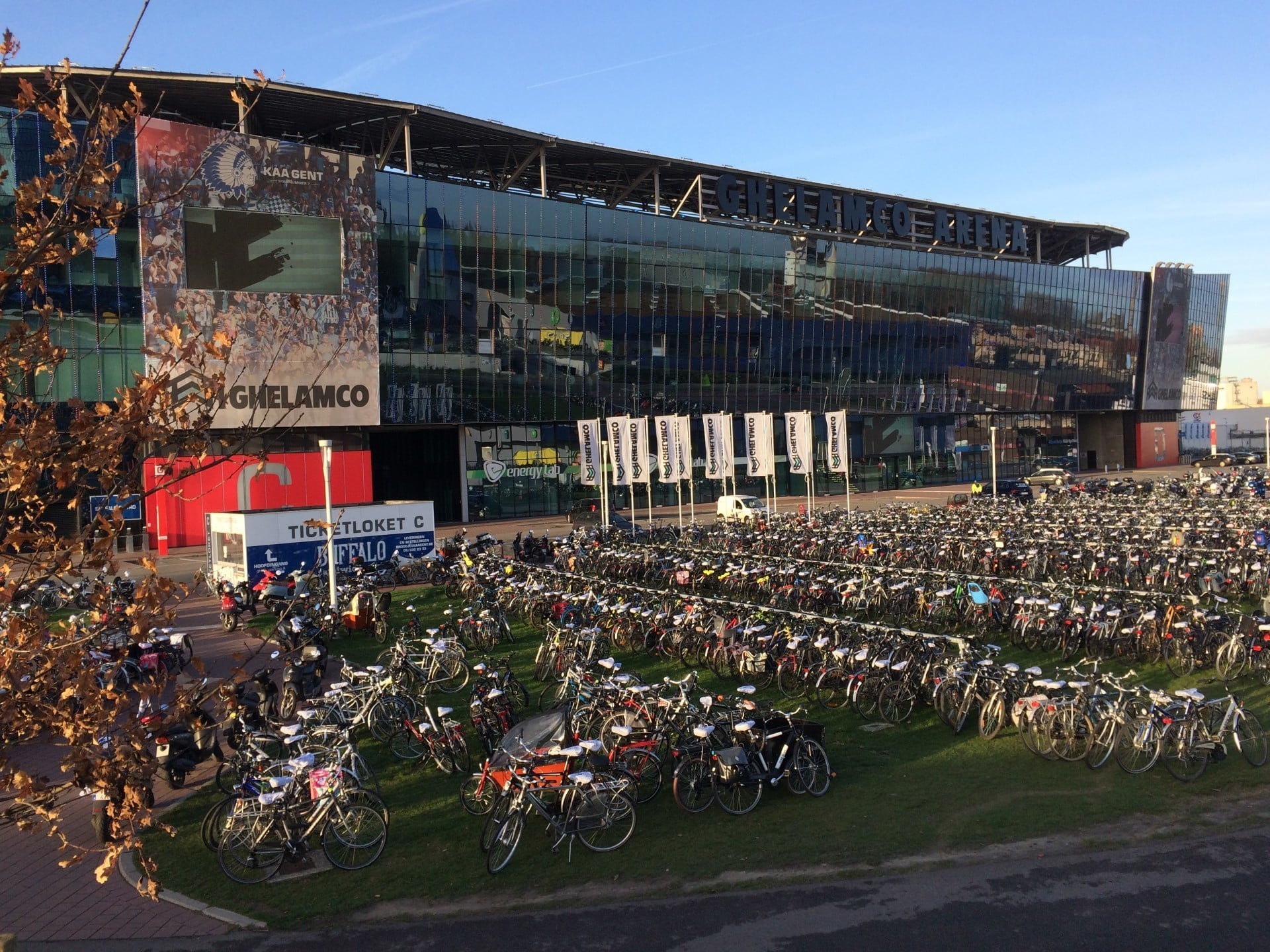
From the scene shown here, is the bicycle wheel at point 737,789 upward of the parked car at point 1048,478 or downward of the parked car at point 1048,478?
downward

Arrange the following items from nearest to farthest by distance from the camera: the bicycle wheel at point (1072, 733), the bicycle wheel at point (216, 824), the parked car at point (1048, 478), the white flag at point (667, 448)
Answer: the bicycle wheel at point (216, 824) → the bicycle wheel at point (1072, 733) → the white flag at point (667, 448) → the parked car at point (1048, 478)

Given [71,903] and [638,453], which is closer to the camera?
[71,903]

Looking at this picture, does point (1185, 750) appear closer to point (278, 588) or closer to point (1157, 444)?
point (278, 588)

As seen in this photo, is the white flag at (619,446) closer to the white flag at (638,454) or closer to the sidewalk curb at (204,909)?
the white flag at (638,454)

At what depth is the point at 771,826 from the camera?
8.80 metres

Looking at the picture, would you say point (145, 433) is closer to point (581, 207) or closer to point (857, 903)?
point (857, 903)

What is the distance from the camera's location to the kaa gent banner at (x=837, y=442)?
1292 inches

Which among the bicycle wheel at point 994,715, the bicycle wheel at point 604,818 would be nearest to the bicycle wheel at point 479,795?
the bicycle wheel at point 604,818

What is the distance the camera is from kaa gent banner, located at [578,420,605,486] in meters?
32.2

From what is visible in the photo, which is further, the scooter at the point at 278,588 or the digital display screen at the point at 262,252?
the digital display screen at the point at 262,252

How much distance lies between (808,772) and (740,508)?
25.8 metres

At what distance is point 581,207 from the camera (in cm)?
4525

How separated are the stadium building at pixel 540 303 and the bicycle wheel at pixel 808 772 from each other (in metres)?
15.2

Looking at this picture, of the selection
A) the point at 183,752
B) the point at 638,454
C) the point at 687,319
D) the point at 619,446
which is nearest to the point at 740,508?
the point at 638,454
